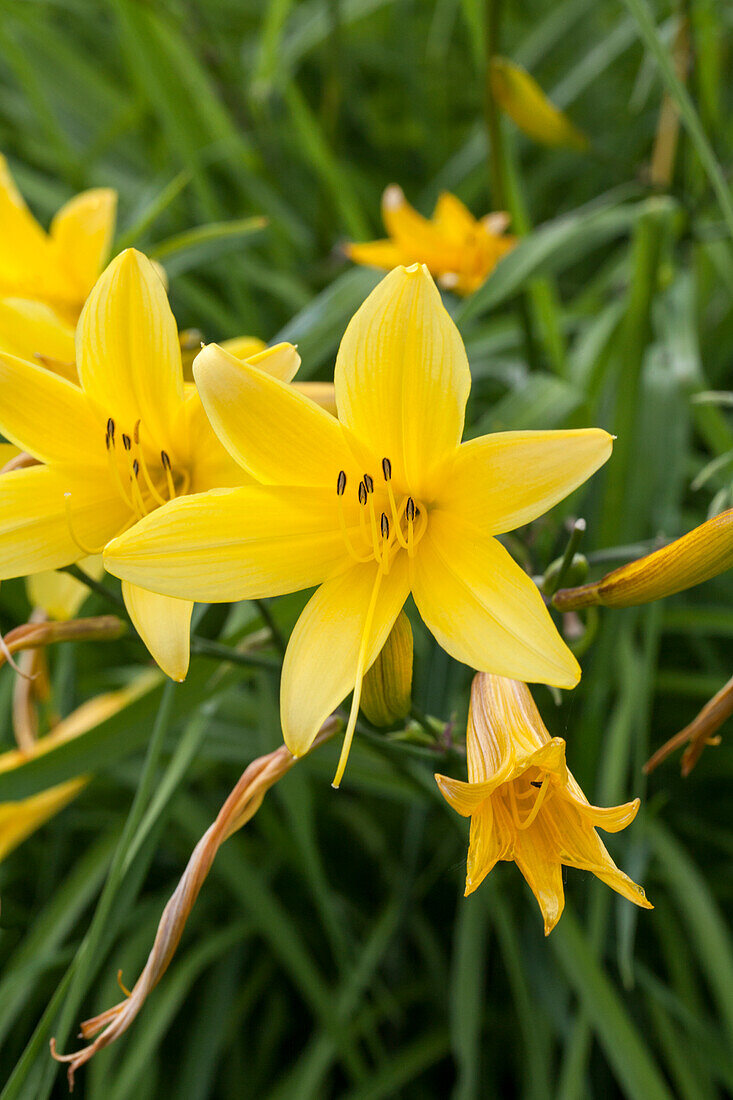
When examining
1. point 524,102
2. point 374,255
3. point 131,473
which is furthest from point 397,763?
point 524,102

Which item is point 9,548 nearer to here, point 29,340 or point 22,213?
point 29,340

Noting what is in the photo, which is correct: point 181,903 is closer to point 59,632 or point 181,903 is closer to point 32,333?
point 59,632

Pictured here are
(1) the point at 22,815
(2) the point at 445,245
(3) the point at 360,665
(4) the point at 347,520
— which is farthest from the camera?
(2) the point at 445,245

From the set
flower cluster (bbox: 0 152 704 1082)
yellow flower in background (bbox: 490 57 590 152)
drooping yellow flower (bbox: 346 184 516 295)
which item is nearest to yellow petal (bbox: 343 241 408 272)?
drooping yellow flower (bbox: 346 184 516 295)

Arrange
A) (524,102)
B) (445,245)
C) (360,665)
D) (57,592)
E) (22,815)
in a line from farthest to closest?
(445,245) < (524,102) < (22,815) < (57,592) < (360,665)

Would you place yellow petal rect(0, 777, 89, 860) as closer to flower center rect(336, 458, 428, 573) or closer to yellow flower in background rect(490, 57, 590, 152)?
flower center rect(336, 458, 428, 573)

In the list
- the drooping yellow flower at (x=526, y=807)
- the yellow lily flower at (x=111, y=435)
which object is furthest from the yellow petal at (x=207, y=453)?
the drooping yellow flower at (x=526, y=807)

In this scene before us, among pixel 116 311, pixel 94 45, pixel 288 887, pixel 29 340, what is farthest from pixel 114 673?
pixel 94 45
